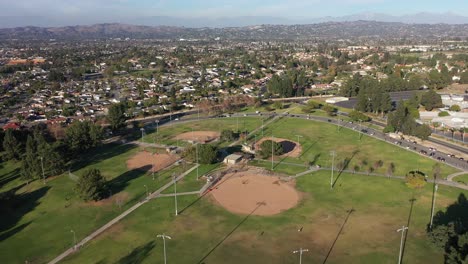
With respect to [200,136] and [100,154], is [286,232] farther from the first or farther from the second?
[200,136]

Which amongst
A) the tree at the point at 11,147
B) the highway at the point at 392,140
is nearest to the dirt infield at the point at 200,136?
the highway at the point at 392,140

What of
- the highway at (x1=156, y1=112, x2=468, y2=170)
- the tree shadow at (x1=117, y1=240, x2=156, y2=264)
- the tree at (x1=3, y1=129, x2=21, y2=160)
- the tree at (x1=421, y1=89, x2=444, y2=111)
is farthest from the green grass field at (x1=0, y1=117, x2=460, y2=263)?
the tree at (x1=421, y1=89, x2=444, y2=111)

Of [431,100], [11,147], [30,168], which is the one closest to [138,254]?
[30,168]

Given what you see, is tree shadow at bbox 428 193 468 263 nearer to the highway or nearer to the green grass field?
the green grass field

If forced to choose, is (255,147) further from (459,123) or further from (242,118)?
(459,123)

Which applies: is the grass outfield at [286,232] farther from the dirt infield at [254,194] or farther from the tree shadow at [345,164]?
the tree shadow at [345,164]
